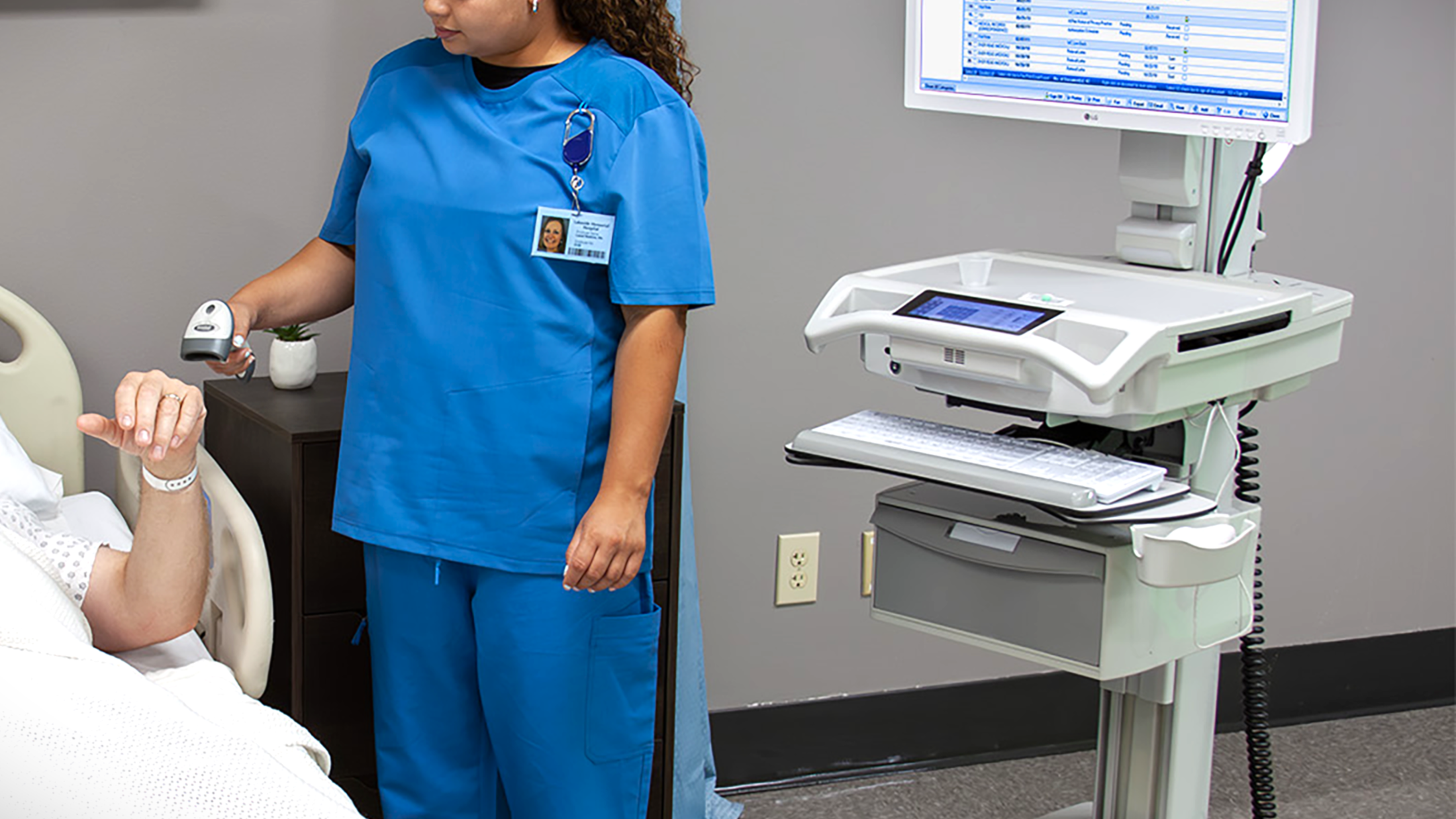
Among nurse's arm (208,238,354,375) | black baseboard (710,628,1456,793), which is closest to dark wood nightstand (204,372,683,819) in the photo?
nurse's arm (208,238,354,375)

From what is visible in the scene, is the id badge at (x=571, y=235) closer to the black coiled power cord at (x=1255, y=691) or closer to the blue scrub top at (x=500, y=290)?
the blue scrub top at (x=500, y=290)

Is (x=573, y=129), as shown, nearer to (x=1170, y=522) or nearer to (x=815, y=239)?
(x=1170, y=522)

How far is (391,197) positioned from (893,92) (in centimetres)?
107

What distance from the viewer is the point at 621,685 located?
71.1 inches

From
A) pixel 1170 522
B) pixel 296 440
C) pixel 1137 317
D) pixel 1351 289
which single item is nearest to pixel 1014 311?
pixel 1137 317

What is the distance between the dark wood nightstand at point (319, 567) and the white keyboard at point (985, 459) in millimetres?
394

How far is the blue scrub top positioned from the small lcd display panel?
0.75 feet

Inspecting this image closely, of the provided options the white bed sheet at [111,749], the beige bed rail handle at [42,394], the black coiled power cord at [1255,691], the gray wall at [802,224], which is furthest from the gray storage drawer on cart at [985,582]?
the beige bed rail handle at [42,394]

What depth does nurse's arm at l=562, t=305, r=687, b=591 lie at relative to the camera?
1677mm

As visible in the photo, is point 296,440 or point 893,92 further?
point 893,92

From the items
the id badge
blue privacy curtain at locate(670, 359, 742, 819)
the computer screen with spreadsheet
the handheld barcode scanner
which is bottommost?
blue privacy curtain at locate(670, 359, 742, 819)

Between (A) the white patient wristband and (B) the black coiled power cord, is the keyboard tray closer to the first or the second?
(B) the black coiled power cord

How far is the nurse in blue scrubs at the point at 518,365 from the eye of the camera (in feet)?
5.50

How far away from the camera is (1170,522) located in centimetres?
160
